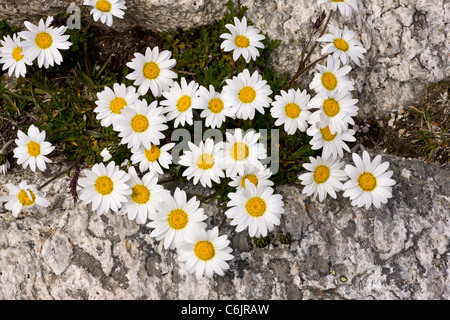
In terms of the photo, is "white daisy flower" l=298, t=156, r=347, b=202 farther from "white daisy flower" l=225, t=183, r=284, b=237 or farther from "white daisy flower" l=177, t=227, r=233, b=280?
"white daisy flower" l=177, t=227, r=233, b=280

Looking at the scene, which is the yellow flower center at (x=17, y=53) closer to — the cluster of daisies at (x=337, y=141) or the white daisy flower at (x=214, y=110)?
the white daisy flower at (x=214, y=110)

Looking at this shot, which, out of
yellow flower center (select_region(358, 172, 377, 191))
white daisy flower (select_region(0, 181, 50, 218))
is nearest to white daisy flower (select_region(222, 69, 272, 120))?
yellow flower center (select_region(358, 172, 377, 191))

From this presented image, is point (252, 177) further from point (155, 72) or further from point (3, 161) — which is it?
point (3, 161)

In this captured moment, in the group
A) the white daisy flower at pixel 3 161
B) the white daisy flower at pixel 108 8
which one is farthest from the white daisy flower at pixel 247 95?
the white daisy flower at pixel 3 161

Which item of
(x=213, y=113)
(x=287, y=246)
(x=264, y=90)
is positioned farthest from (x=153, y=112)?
(x=287, y=246)

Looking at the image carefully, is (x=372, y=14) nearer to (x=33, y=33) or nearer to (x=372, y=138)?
(x=372, y=138)

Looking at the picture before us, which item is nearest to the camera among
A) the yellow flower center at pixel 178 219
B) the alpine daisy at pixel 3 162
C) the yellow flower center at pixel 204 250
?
the yellow flower center at pixel 204 250
